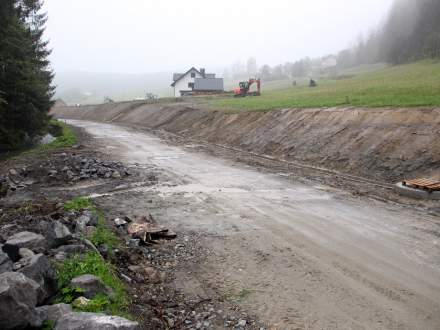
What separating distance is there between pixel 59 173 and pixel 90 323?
12.8 meters

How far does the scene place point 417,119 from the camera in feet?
56.2

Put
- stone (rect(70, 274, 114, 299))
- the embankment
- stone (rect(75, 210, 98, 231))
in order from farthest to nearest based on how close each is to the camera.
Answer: the embankment → stone (rect(75, 210, 98, 231)) → stone (rect(70, 274, 114, 299))

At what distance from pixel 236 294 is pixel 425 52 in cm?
7605

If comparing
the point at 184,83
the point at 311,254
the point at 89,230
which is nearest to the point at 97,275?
the point at 89,230

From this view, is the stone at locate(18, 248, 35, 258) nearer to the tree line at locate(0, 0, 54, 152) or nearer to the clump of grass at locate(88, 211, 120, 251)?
the clump of grass at locate(88, 211, 120, 251)

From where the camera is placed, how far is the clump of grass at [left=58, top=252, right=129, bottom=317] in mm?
5645

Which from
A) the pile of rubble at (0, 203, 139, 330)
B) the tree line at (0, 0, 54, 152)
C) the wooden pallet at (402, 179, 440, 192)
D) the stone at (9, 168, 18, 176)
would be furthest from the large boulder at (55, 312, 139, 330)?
the tree line at (0, 0, 54, 152)

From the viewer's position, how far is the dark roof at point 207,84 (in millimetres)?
70500

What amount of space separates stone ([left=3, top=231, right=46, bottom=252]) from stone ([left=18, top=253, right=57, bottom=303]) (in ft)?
2.95

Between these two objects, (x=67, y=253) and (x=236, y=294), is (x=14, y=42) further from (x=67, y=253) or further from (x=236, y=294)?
(x=236, y=294)

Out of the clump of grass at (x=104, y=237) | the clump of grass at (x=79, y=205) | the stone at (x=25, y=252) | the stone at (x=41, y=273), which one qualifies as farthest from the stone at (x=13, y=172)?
the stone at (x=41, y=273)

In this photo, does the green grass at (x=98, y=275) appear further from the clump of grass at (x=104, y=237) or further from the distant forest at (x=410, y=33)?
the distant forest at (x=410, y=33)

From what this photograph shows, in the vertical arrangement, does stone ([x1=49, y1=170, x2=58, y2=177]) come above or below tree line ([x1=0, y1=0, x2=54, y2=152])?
below

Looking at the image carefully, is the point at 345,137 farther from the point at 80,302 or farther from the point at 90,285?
the point at 80,302
